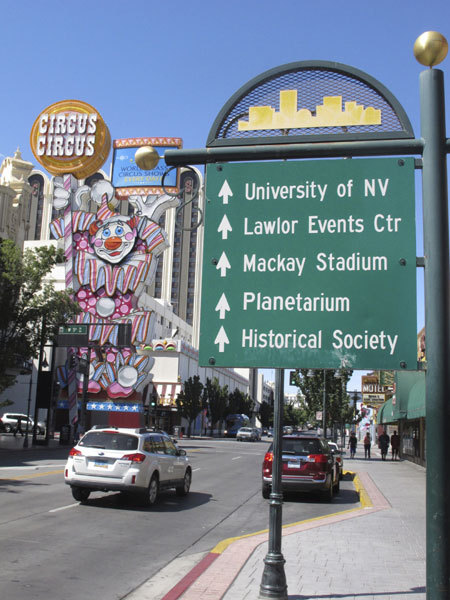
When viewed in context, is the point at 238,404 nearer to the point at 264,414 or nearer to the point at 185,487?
the point at 264,414

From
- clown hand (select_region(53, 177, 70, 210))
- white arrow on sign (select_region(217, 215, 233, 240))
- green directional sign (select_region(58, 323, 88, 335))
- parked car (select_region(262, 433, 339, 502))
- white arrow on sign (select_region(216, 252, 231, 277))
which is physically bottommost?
parked car (select_region(262, 433, 339, 502))

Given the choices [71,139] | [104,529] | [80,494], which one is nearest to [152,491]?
[80,494]

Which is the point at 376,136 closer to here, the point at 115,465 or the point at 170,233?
the point at 115,465

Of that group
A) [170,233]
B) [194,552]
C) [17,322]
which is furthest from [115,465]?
[170,233]

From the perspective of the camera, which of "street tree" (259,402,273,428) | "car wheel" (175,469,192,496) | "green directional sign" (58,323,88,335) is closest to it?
"car wheel" (175,469,192,496)

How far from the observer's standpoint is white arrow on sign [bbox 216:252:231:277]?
15.2ft

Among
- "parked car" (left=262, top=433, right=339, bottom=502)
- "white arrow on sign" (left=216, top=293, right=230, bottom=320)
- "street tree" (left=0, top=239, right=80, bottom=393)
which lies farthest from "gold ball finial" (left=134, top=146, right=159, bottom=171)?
"street tree" (left=0, top=239, right=80, bottom=393)

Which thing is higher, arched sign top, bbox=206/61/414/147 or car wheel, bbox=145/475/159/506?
arched sign top, bbox=206/61/414/147

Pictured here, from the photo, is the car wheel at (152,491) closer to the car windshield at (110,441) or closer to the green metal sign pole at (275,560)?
the car windshield at (110,441)

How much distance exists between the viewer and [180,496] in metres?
16.3

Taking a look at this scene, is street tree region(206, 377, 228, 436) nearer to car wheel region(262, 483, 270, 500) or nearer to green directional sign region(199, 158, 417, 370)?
car wheel region(262, 483, 270, 500)

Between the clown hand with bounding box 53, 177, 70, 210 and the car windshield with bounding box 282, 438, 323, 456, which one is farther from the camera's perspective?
the clown hand with bounding box 53, 177, 70, 210

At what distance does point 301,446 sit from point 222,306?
13177 millimetres

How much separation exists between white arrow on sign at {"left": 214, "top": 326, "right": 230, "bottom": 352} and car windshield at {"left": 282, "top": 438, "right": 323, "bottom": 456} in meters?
12.8
